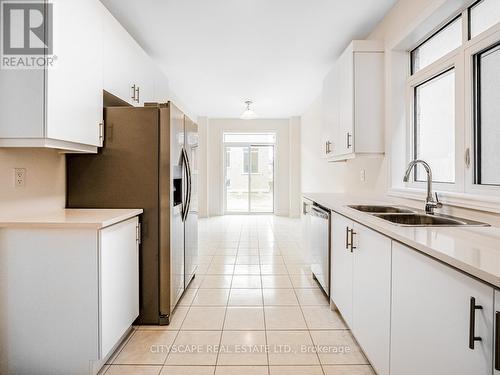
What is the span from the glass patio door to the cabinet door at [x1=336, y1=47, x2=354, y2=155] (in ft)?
17.2

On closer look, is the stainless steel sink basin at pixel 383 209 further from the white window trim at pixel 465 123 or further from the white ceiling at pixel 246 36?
the white ceiling at pixel 246 36

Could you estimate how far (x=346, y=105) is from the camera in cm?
317

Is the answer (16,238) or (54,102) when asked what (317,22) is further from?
(16,238)

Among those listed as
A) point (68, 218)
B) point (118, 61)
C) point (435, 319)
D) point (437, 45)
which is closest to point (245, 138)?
point (118, 61)

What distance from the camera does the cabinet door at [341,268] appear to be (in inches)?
84.0

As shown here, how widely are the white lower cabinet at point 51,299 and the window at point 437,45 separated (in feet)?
8.98

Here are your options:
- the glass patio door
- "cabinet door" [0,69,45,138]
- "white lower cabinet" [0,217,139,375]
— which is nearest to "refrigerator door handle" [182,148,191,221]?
"white lower cabinet" [0,217,139,375]

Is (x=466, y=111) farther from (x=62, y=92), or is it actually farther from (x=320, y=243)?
(x=62, y=92)

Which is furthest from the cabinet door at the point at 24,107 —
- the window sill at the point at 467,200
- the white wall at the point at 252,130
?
the white wall at the point at 252,130

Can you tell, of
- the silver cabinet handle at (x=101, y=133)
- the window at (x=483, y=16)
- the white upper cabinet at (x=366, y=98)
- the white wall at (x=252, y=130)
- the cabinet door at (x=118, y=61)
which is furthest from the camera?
the white wall at (x=252, y=130)

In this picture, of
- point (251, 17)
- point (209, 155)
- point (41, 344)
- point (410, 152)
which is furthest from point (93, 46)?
point (209, 155)

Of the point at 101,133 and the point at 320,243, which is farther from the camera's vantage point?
the point at 320,243

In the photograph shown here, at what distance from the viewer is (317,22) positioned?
3.07 metres

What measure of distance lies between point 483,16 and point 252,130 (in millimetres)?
6614
